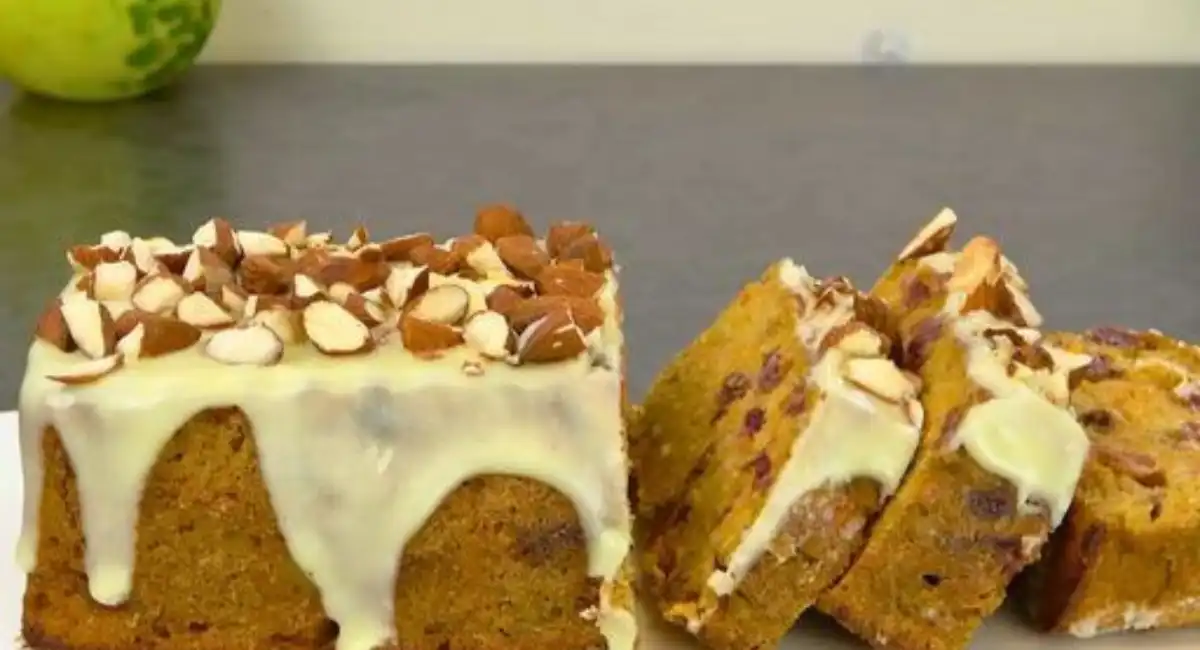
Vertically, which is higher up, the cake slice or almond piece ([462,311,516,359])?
almond piece ([462,311,516,359])

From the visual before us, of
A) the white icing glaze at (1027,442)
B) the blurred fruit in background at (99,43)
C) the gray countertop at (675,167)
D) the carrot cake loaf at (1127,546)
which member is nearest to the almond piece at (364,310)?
the white icing glaze at (1027,442)

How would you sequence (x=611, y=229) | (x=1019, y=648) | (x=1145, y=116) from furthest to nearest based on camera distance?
(x=1145, y=116) < (x=611, y=229) < (x=1019, y=648)

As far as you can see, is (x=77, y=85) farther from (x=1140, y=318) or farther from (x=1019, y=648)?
(x=1019, y=648)

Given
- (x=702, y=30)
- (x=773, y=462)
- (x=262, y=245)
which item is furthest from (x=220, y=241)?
(x=702, y=30)

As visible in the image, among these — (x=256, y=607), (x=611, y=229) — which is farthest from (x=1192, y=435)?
(x=611, y=229)

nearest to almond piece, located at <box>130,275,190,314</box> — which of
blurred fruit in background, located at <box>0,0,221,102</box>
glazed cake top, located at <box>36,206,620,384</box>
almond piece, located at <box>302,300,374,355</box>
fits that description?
glazed cake top, located at <box>36,206,620,384</box>

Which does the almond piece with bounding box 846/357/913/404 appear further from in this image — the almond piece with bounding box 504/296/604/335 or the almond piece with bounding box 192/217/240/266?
the almond piece with bounding box 192/217/240/266

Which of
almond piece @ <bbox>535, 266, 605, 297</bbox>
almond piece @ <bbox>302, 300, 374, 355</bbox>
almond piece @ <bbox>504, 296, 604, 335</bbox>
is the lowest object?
almond piece @ <bbox>535, 266, 605, 297</bbox>
